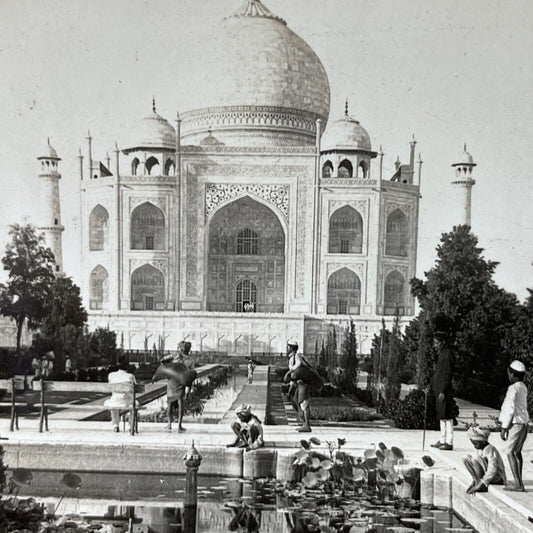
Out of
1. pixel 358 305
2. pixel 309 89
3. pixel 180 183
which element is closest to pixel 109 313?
pixel 180 183

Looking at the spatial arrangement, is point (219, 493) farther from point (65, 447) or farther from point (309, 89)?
point (309, 89)

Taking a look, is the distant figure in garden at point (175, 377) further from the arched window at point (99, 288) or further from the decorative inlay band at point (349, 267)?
the arched window at point (99, 288)

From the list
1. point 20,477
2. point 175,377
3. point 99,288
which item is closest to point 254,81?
point 99,288

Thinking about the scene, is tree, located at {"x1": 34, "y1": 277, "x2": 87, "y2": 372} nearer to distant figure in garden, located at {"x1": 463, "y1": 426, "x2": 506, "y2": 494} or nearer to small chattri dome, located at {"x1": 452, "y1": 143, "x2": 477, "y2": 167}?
distant figure in garden, located at {"x1": 463, "y1": 426, "x2": 506, "y2": 494}

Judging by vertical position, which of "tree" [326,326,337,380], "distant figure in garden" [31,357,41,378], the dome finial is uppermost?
the dome finial

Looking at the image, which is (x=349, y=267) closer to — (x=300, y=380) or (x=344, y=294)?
(x=344, y=294)

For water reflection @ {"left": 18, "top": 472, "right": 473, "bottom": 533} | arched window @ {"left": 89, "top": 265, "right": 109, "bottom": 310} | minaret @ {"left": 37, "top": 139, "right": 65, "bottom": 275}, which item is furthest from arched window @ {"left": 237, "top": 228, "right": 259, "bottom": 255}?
water reflection @ {"left": 18, "top": 472, "right": 473, "bottom": 533}
